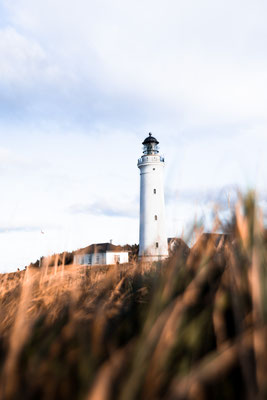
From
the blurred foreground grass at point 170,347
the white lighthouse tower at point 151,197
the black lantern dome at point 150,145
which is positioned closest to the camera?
the blurred foreground grass at point 170,347

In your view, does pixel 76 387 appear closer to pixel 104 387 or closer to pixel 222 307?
pixel 104 387

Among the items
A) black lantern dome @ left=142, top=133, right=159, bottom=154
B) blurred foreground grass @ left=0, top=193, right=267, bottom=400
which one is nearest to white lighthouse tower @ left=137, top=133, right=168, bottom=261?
black lantern dome @ left=142, top=133, right=159, bottom=154

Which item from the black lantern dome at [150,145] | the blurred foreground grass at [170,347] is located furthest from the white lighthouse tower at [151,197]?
the blurred foreground grass at [170,347]

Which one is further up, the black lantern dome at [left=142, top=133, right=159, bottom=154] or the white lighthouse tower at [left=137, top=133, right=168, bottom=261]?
the black lantern dome at [left=142, top=133, right=159, bottom=154]

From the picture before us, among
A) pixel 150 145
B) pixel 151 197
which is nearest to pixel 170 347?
pixel 151 197

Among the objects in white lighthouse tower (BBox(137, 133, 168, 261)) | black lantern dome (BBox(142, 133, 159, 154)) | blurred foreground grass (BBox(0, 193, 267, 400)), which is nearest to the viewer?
blurred foreground grass (BBox(0, 193, 267, 400))

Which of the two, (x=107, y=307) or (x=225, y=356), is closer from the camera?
(x=225, y=356)

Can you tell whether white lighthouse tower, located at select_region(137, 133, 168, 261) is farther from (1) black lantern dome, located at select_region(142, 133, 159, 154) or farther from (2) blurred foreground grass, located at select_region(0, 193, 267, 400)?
(2) blurred foreground grass, located at select_region(0, 193, 267, 400)

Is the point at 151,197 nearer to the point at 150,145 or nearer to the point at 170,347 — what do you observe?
the point at 150,145

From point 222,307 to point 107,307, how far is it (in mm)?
1032

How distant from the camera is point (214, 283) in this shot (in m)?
2.30

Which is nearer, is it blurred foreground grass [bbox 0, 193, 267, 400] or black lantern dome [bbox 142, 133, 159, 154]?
blurred foreground grass [bbox 0, 193, 267, 400]

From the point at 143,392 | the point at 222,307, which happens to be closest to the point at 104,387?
the point at 143,392

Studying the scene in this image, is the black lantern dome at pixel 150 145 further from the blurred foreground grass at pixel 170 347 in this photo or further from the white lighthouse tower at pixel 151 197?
the blurred foreground grass at pixel 170 347
